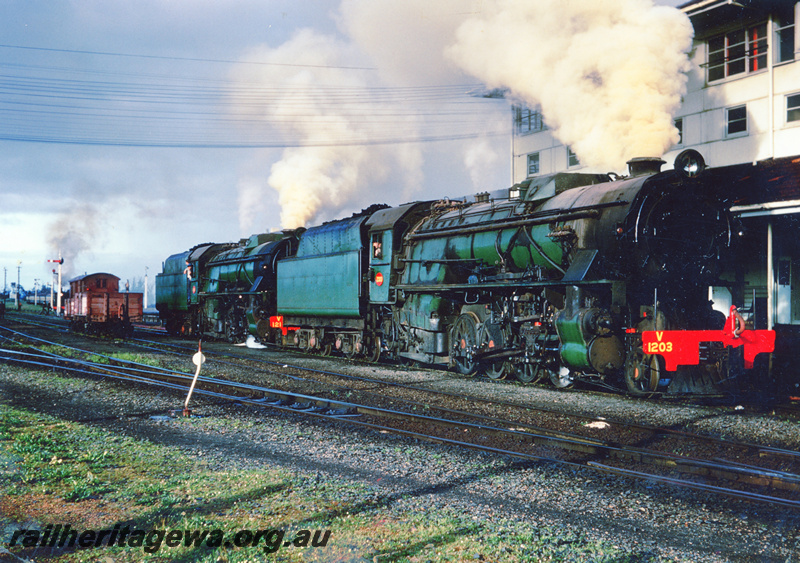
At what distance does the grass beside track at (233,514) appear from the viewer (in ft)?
13.7

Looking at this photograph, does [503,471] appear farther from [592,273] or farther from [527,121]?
[527,121]

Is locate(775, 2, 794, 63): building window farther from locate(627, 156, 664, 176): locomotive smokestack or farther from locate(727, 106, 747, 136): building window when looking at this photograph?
locate(627, 156, 664, 176): locomotive smokestack

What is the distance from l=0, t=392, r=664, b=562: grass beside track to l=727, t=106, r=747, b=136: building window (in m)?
24.0

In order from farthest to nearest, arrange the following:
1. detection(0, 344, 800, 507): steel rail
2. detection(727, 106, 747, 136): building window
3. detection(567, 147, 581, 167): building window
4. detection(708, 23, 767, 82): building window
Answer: detection(567, 147, 581, 167): building window
detection(727, 106, 747, 136): building window
detection(708, 23, 767, 82): building window
detection(0, 344, 800, 507): steel rail

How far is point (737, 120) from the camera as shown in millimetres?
24391

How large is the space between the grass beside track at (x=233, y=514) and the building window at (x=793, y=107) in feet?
76.9

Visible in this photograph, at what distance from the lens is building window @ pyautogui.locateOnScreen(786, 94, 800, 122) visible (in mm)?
22625

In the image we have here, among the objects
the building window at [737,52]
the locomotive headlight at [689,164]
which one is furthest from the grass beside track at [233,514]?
the building window at [737,52]

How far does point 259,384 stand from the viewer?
1259cm

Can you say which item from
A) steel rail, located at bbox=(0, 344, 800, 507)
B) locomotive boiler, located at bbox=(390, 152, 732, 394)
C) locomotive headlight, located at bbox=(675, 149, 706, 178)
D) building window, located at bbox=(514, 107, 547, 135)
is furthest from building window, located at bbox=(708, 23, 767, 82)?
steel rail, located at bbox=(0, 344, 800, 507)

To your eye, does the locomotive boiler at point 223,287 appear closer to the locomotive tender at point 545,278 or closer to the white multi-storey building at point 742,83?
the locomotive tender at point 545,278

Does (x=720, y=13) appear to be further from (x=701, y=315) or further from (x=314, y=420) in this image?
(x=314, y=420)

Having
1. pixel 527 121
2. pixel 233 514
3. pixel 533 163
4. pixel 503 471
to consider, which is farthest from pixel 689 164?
pixel 527 121

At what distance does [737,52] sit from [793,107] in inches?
125
